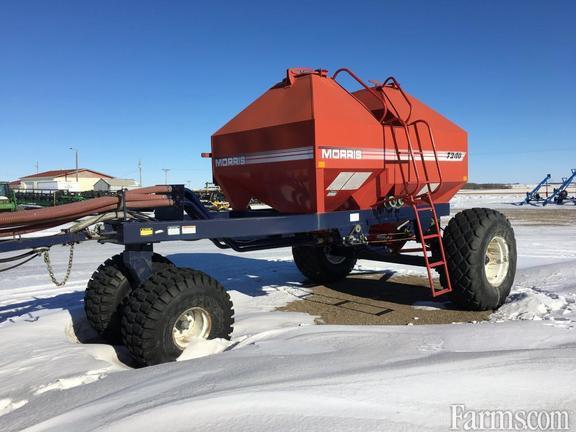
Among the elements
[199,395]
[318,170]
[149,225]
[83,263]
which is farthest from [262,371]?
[83,263]

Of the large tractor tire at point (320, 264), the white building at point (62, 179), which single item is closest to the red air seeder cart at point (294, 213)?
the large tractor tire at point (320, 264)

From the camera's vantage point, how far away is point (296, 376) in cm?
279

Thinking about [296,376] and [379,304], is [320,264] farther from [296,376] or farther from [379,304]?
[296,376]

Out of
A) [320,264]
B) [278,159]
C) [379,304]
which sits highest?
[278,159]

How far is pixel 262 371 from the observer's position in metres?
2.92

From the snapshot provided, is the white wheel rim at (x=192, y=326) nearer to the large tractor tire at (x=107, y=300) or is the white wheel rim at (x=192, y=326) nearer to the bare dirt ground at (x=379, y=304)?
the large tractor tire at (x=107, y=300)

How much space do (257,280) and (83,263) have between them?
378 centimetres

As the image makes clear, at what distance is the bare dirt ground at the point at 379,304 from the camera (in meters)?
5.29

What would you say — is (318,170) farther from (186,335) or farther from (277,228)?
(186,335)

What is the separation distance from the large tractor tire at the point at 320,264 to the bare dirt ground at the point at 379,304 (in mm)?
174

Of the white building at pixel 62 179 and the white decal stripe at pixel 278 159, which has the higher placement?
the white building at pixel 62 179

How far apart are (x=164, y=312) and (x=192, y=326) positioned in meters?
0.42

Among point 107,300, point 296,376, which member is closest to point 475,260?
point 296,376
